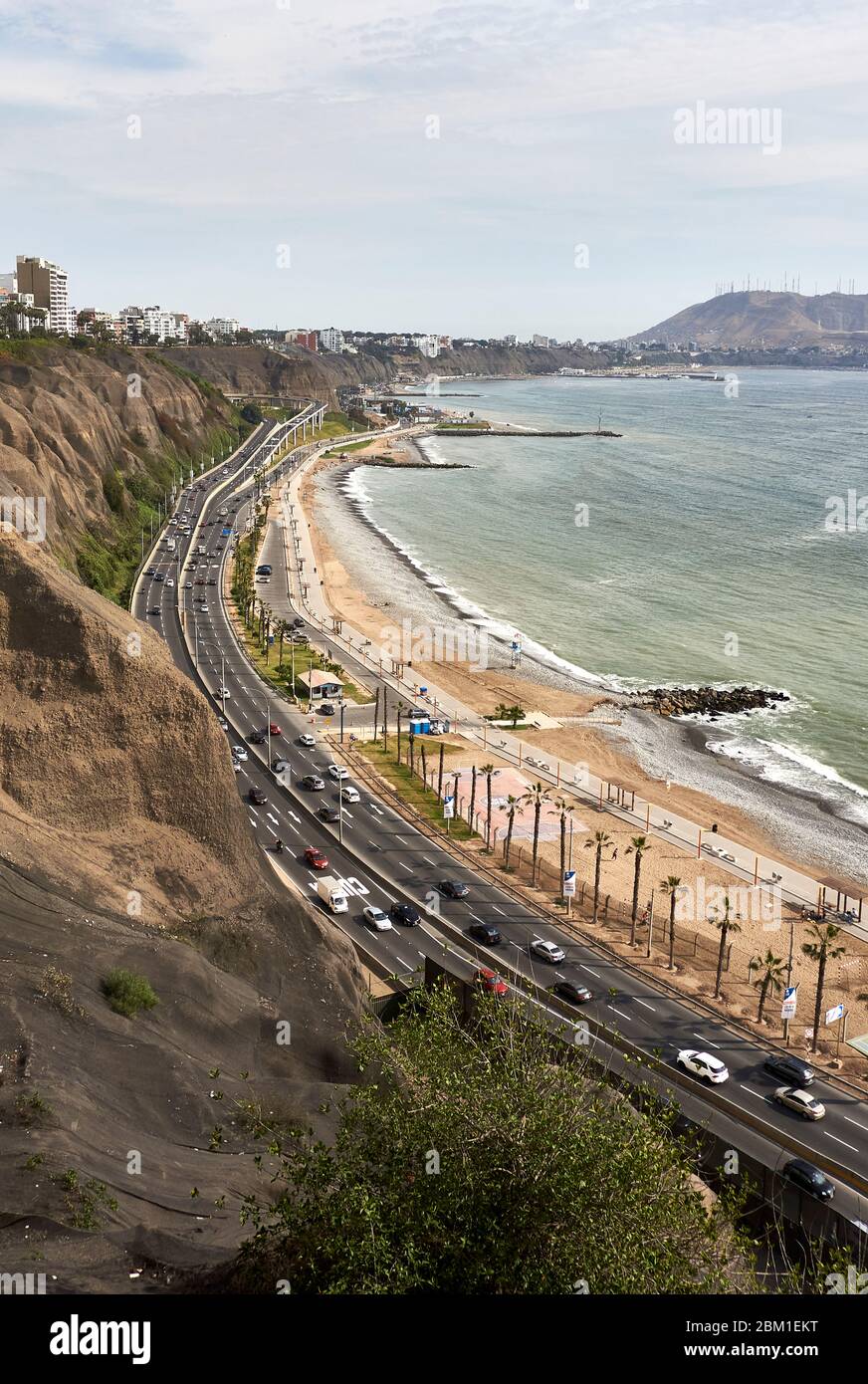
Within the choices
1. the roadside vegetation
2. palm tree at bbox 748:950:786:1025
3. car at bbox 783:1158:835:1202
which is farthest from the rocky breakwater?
the roadside vegetation

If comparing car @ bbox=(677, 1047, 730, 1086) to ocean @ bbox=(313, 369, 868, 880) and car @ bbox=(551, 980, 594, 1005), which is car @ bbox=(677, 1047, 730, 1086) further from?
ocean @ bbox=(313, 369, 868, 880)

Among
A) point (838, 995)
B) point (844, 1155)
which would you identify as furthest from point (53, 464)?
point (844, 1155)

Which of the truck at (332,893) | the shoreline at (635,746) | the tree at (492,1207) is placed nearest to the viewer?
the tree at (492,1207)

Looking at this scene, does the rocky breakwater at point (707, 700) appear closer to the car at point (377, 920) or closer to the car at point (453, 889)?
the car at point (453, 889)

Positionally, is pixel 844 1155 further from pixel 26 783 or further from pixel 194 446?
pixel 194 446

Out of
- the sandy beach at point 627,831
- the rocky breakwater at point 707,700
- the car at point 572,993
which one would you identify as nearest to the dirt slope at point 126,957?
the car at point 572,993

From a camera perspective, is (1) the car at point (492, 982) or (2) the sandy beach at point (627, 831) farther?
(2) the sandy beach at point (627, 831)
